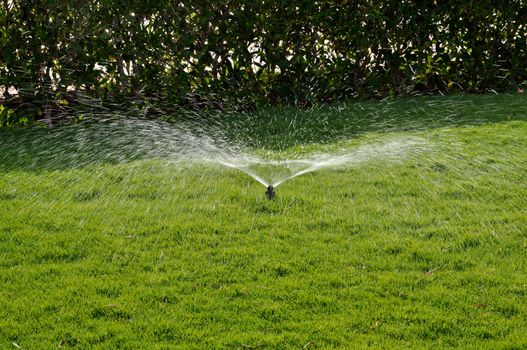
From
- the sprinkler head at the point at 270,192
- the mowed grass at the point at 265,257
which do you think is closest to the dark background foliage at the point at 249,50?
the mowed grass at the point at 265,257

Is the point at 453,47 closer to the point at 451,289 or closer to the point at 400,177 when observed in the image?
the point at 400,177

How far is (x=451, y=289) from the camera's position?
13.0 ft

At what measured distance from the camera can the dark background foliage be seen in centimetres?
787

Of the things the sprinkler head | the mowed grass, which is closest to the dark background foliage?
the mowed grass

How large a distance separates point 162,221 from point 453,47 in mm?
5936

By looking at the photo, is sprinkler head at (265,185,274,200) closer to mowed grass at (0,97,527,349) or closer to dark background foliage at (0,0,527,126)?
mowed grass at (0,97,527,349)

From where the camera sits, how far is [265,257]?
444 cm

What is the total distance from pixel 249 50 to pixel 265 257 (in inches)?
193

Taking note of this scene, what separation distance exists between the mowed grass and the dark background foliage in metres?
1.99

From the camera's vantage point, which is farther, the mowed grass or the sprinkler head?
the sprinkler head

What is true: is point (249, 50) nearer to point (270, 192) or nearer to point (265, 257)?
point (270, 192)

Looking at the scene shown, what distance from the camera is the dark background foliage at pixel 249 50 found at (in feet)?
25.8

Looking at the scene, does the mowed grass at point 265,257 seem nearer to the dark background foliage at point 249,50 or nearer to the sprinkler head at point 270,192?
the sprinkler head at point 270,192

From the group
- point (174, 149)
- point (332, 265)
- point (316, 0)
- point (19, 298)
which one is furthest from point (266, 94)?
point (19, 298)
